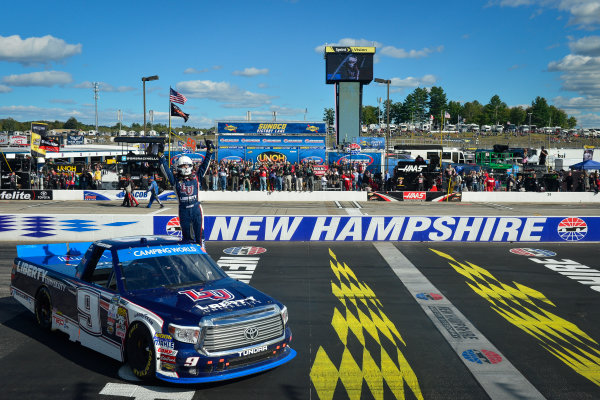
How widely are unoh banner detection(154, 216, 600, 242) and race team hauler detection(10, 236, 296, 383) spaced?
8397 millimetres

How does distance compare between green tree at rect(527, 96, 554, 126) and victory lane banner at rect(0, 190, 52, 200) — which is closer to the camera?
victory lane banner at rect(0, 190, 52, 200)

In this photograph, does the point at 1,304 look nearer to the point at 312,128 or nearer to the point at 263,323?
the point at 263,323

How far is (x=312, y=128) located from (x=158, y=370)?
4073 cm

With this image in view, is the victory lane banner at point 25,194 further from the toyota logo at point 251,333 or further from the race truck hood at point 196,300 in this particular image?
the toyota logo at point 251,333

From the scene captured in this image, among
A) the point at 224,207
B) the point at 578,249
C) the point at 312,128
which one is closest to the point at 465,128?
the point at 312,128

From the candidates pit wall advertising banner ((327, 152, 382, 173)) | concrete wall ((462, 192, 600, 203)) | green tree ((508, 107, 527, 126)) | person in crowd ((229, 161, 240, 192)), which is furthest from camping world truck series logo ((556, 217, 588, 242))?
green tree ((508, 107, 527, 126))

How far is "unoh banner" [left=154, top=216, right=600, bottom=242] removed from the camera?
52.0ft

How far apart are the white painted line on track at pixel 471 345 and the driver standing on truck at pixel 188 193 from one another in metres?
4.49

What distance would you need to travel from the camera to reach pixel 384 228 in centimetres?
1590

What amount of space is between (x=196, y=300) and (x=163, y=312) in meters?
0.42

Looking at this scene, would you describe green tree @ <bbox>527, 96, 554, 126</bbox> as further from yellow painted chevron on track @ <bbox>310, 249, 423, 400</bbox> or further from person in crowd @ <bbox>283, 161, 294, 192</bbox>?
yellow painted chevron on track @ <bbox>310, 249, 423, 400</bbox>

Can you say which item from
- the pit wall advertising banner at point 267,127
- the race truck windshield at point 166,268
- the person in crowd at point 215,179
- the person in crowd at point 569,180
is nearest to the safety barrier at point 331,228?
the race truck windshield at point 166,268

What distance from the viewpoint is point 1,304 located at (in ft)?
29.8

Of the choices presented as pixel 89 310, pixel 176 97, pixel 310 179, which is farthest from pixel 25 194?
pixel 89 310
